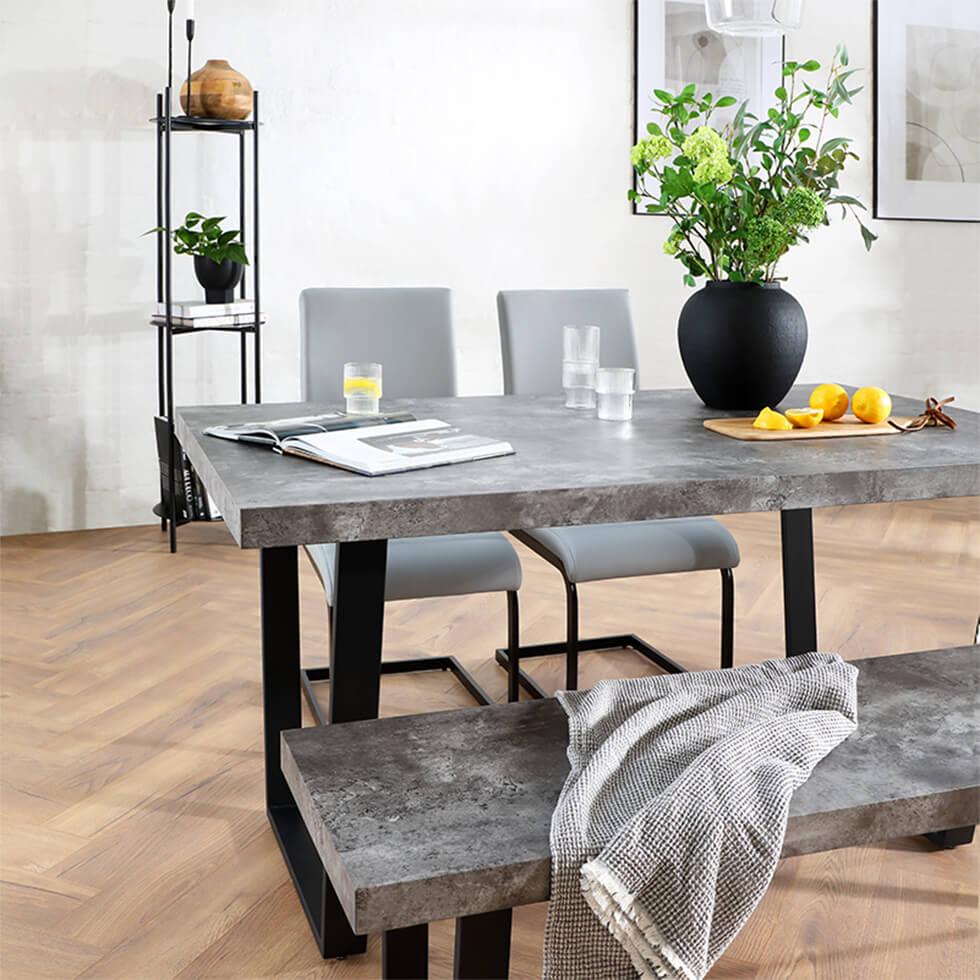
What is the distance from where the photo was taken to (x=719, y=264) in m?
2.42

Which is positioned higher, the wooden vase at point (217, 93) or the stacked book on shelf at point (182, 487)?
the wooden vase at point (217, 93)

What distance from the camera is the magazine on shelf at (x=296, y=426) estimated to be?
1.98 m

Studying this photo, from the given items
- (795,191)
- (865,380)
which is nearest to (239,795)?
(795,191)

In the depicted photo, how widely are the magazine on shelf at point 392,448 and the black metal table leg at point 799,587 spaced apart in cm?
78

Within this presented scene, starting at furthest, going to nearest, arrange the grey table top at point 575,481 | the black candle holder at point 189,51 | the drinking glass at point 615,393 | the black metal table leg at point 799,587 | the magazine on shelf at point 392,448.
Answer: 1. the black candle holder at point 189,51
2. the black metal table leg at point 799,587
3. the drinking glass at point 615,393
4. the magazine on shelf at point 392,448
5. the grey table top at point 575,481

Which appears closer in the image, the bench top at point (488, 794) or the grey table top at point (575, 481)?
the bench top at point (488, 794)

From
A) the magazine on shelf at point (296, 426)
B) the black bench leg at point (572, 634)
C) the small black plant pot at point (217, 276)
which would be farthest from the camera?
the small black plant pot at point (217, 276)

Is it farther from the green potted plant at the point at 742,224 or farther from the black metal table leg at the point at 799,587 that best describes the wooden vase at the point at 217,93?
the black metal table leg at the point at 799,587

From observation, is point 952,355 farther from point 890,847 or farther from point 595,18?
point 890,847

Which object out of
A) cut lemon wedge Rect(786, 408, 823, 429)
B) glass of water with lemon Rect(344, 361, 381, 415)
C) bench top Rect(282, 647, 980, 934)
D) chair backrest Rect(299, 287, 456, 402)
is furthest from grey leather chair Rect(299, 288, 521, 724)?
bench top Rect(282, 647, 980, 934)

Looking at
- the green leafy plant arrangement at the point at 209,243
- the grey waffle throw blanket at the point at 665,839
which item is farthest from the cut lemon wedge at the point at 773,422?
the green leafy plant arrangement at the point at 209,243

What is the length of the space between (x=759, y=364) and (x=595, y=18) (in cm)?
296

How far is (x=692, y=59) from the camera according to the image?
16.3ft

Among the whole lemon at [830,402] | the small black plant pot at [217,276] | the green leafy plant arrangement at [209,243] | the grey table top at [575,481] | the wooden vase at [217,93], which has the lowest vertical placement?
the grey table top at [575,481]
